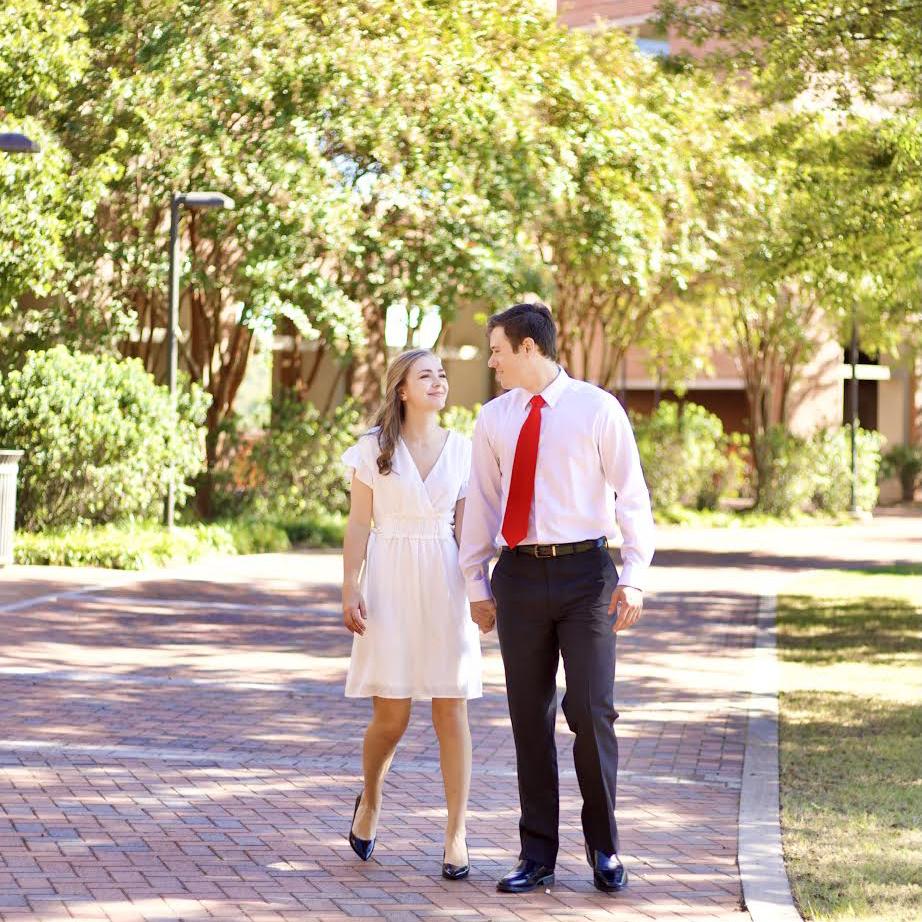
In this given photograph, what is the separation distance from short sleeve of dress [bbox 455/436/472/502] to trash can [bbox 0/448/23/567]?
35.2 ft

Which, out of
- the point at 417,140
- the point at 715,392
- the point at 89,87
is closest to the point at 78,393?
the point at 89,87

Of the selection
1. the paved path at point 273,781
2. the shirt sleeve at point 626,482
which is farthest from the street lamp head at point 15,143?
the shirt sleeve at point 626,482

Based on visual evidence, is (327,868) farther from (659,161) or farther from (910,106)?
(659,161)

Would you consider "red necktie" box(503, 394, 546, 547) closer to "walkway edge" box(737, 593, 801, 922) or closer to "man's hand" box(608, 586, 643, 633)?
"man's hand" box(608, 586, 643, 633)

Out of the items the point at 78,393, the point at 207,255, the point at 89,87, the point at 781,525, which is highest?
the point at 89,87

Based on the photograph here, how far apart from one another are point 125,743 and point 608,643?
355 cm

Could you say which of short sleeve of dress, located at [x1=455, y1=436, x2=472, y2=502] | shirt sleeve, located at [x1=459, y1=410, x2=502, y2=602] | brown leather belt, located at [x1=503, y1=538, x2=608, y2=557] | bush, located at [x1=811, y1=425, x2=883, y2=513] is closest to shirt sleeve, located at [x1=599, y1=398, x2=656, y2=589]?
brown leather belt, located at [x1=503, y1=538, x2=608, y2=557]

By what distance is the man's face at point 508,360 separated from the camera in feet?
18.2

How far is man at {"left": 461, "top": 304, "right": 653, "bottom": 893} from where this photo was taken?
547 centimetres

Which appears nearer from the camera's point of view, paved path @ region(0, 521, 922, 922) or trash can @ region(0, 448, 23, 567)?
paved path @ region(0, 521, 922, 922)

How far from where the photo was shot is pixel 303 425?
2416cm

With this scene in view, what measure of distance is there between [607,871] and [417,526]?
1.32 meters

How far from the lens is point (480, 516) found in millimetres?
5707

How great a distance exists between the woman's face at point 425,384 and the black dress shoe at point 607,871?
1598mm
